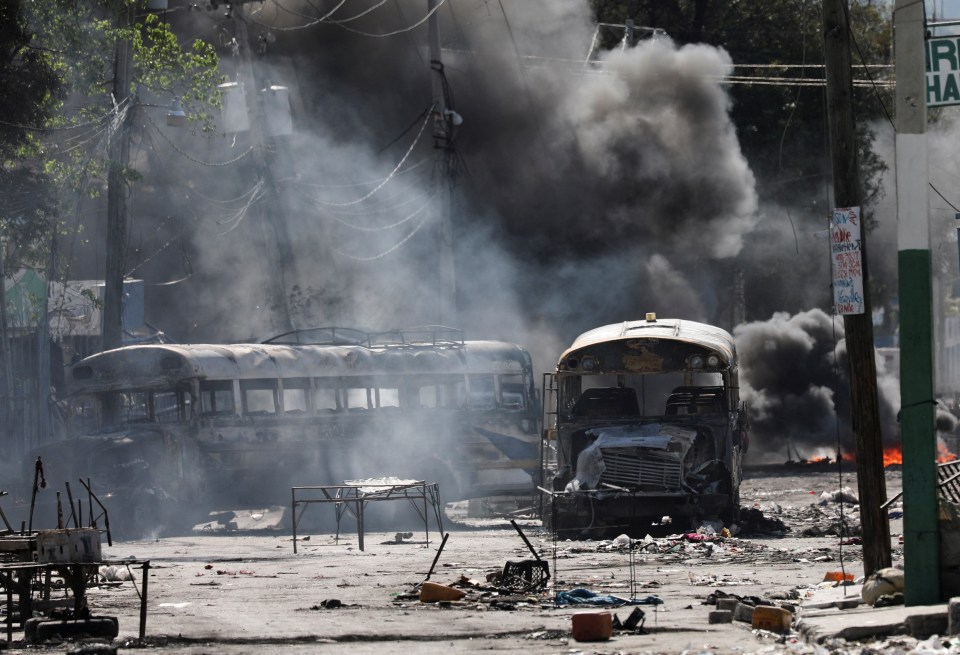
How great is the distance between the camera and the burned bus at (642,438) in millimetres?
17359

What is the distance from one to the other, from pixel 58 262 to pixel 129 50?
614 cm

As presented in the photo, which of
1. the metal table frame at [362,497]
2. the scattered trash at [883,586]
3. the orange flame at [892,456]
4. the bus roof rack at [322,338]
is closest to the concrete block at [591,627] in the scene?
the scattered trash at [883,586]

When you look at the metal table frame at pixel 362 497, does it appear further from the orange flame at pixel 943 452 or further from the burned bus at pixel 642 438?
the orange flame at pixel 943 452

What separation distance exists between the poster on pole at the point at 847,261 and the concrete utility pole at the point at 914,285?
3.11ft

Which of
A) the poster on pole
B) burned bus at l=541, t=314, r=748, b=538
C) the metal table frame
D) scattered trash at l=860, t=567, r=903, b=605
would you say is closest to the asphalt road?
the metal table frame

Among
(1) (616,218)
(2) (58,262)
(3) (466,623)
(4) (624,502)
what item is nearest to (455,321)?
(1) (616,218)

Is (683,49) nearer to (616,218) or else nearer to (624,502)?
(616,218)

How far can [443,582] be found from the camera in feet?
40.2

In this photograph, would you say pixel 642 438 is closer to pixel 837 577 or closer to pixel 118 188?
pixel 837 577

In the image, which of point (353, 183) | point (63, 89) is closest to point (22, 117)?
point (63, 89)

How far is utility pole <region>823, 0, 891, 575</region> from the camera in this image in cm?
1020

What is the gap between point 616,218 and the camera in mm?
35000

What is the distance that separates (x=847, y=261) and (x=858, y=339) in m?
0.58

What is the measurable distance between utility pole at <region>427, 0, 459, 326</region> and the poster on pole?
67.9 ft
